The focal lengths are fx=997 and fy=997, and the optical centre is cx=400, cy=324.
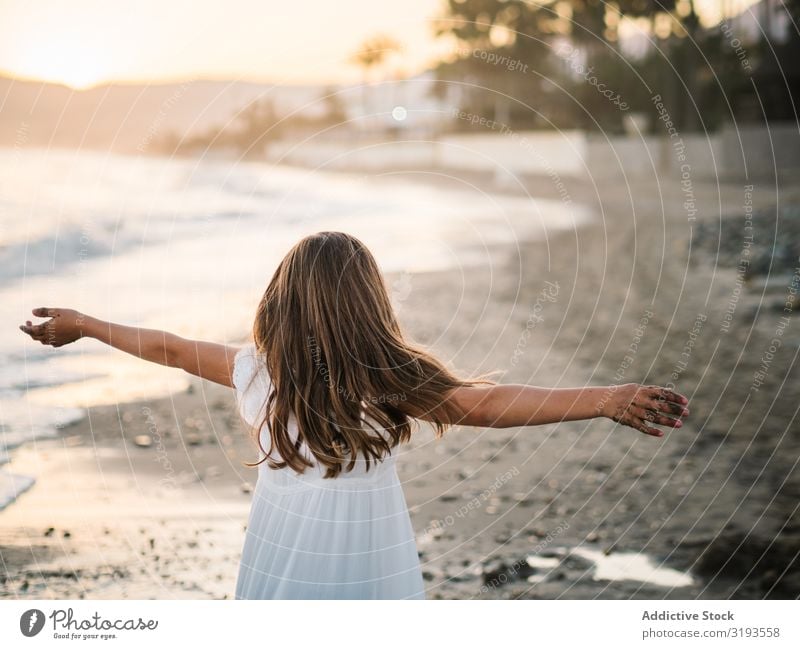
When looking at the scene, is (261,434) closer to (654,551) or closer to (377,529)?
(377,529)

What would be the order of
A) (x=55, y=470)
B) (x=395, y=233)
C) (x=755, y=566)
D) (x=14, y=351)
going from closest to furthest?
(x=755, y=566), (x=55, y=470), (x=14, y=351), (x=395, y=233)

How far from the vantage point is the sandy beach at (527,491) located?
412 cm

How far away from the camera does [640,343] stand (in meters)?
9.27

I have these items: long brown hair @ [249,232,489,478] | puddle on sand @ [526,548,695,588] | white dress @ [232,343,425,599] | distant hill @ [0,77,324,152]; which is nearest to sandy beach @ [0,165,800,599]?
puddle on sand @ [526,548,695,588]

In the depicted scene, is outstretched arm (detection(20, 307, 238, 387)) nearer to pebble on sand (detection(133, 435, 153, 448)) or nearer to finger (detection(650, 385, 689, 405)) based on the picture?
finger (detection(650, 385, 689, 405))

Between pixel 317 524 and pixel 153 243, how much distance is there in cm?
1366

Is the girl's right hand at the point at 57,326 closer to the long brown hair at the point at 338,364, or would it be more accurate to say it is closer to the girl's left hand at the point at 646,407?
the long brown hair at the point at 338,364

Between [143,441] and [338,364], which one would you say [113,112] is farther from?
[338,364]

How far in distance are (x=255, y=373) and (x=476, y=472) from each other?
3.11 metres

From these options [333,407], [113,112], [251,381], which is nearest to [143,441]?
[251,381]

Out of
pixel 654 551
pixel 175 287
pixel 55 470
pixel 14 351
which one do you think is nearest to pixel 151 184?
pixel 175 287

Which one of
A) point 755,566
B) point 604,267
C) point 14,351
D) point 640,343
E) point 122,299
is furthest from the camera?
point 604,267

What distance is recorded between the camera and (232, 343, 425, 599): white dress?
260 centimetres

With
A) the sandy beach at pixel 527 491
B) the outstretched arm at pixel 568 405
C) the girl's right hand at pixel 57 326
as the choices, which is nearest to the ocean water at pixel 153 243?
the sandy beach at pixel 527 491
